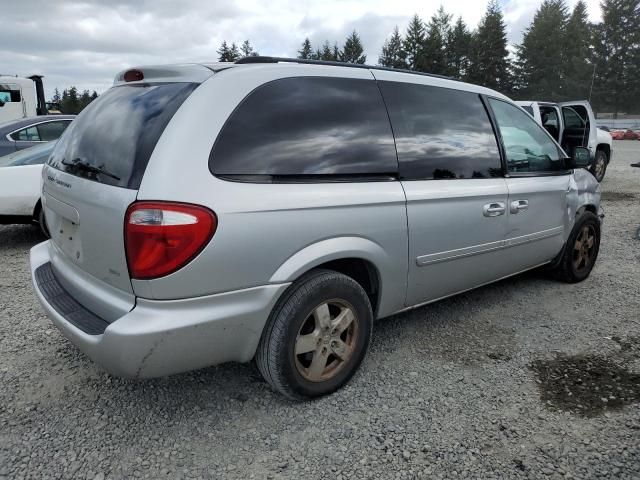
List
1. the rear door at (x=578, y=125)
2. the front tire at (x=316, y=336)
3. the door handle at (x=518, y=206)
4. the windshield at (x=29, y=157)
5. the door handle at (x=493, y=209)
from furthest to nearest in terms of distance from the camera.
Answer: the rear door at (x=578, y=125), the windshield at (x=29, y=157), the door handle at (x=518, y=206), the door handle at (x=493, y=209), the front tire at (x=316, y=336)

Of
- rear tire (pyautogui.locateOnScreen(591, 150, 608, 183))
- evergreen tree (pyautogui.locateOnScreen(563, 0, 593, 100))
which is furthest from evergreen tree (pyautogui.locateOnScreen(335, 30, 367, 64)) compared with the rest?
rear tire (pyautogui.locateOnScreen(591, 150, 608, 183))

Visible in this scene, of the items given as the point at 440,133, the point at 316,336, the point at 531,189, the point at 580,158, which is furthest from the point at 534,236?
the point at 316,336

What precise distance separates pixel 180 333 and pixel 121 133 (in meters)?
1.02

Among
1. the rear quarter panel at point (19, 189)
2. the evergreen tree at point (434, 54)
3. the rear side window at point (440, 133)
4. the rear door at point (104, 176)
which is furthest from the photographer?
the evergreen tree at point (434, 54)

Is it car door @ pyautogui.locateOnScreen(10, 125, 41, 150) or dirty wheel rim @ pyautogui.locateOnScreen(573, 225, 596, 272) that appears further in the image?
car door @ pyautogui.locateOnScreen(10, 125, 41, 150)

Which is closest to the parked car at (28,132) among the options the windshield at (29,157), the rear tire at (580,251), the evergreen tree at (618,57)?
the windshield at (29,157)

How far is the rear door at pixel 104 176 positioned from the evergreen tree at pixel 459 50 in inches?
2626

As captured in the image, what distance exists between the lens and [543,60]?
6538 centimetres

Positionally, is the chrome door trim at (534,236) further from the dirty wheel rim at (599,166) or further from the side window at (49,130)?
the dirty wheel rim at (599,166)

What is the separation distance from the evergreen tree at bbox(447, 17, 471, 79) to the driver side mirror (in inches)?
2532

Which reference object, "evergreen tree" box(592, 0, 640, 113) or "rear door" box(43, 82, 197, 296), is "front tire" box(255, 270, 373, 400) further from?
"evergreen tree" box(592, 0, 640, 113)

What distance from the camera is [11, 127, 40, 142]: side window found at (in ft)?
24.7

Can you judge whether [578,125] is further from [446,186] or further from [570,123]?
[446,186]

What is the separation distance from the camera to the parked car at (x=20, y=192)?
540cm
